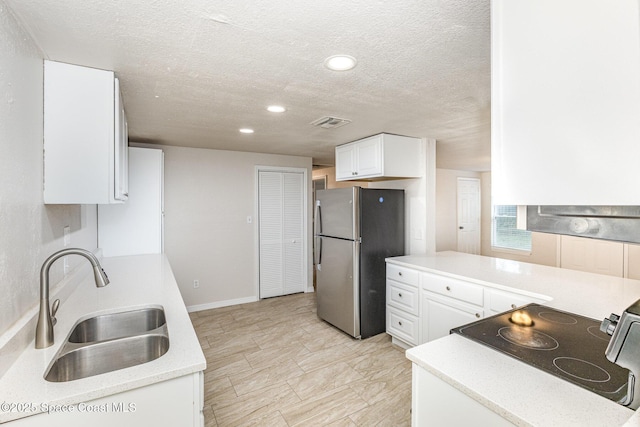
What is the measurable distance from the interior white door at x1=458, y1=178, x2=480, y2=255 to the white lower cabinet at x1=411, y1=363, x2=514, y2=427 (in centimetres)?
562

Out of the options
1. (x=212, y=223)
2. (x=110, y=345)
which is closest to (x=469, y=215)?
(x=212, y=223)

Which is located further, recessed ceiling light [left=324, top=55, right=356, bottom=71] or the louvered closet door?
the louvered closet door

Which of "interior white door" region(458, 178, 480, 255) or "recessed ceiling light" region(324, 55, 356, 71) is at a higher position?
"recessed ceiling light" region(324, 55, 356, 71)

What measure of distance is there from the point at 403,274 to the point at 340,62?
214cm

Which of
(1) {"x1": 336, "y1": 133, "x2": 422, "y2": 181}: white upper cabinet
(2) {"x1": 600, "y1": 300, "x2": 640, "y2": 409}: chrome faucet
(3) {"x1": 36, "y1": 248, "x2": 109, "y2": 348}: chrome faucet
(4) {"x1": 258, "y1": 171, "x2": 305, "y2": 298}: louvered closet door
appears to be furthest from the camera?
(4) {"x1": 258, "y1": 171, "x2": 305, "y2": 298}: louvered closet door

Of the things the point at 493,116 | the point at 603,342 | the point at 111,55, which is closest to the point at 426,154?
the point at 603,342

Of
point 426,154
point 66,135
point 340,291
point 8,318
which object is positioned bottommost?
point 340,291

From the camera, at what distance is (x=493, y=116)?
79 cm

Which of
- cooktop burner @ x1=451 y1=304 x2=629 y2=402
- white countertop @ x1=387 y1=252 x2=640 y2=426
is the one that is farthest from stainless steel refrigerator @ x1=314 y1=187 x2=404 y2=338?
cooktop burner @ x1=451 y1=304 x2=629 y2=402

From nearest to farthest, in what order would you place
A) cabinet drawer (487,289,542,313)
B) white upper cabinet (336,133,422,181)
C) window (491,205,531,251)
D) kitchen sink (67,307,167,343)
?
kitchen sink (67,307,167,343) < cabinet drawer (487,289,542,313) < white upper cabinet (336,133,422,181) < window (491,205,531,251)

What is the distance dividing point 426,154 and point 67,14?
121 inches

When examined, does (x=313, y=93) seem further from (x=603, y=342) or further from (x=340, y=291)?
(x=340, y=291)

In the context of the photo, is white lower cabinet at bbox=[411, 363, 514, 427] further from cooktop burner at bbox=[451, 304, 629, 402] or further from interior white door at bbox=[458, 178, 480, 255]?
interior white door at bbox=[458, 178, 480, 255]

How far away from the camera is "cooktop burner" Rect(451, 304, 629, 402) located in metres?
0.95
